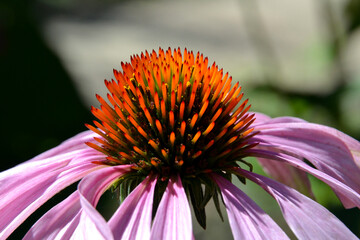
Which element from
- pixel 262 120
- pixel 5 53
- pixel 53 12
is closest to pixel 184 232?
pixel 262 120

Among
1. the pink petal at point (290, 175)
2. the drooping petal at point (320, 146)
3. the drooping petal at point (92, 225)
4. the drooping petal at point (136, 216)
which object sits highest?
the drooping petal at point (92, 225)

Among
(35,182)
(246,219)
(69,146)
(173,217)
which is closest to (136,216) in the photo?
(173,217)

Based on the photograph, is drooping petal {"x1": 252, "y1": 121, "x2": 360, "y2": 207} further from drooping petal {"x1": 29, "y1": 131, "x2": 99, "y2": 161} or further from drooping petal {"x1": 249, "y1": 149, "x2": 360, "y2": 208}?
drooping petal {"x1": 29, "y1": 131, "x2": 99, "y2": 161}

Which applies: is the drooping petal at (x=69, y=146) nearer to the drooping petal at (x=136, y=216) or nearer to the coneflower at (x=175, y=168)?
the coneflower at (x=175, y=168)

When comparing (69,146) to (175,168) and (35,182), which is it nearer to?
(35,182)

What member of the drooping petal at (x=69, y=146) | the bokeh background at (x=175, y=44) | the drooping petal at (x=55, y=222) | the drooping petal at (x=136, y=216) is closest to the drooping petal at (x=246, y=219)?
the drooping petal at (x=136, y=216)

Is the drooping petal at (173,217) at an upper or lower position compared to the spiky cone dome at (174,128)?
lower
